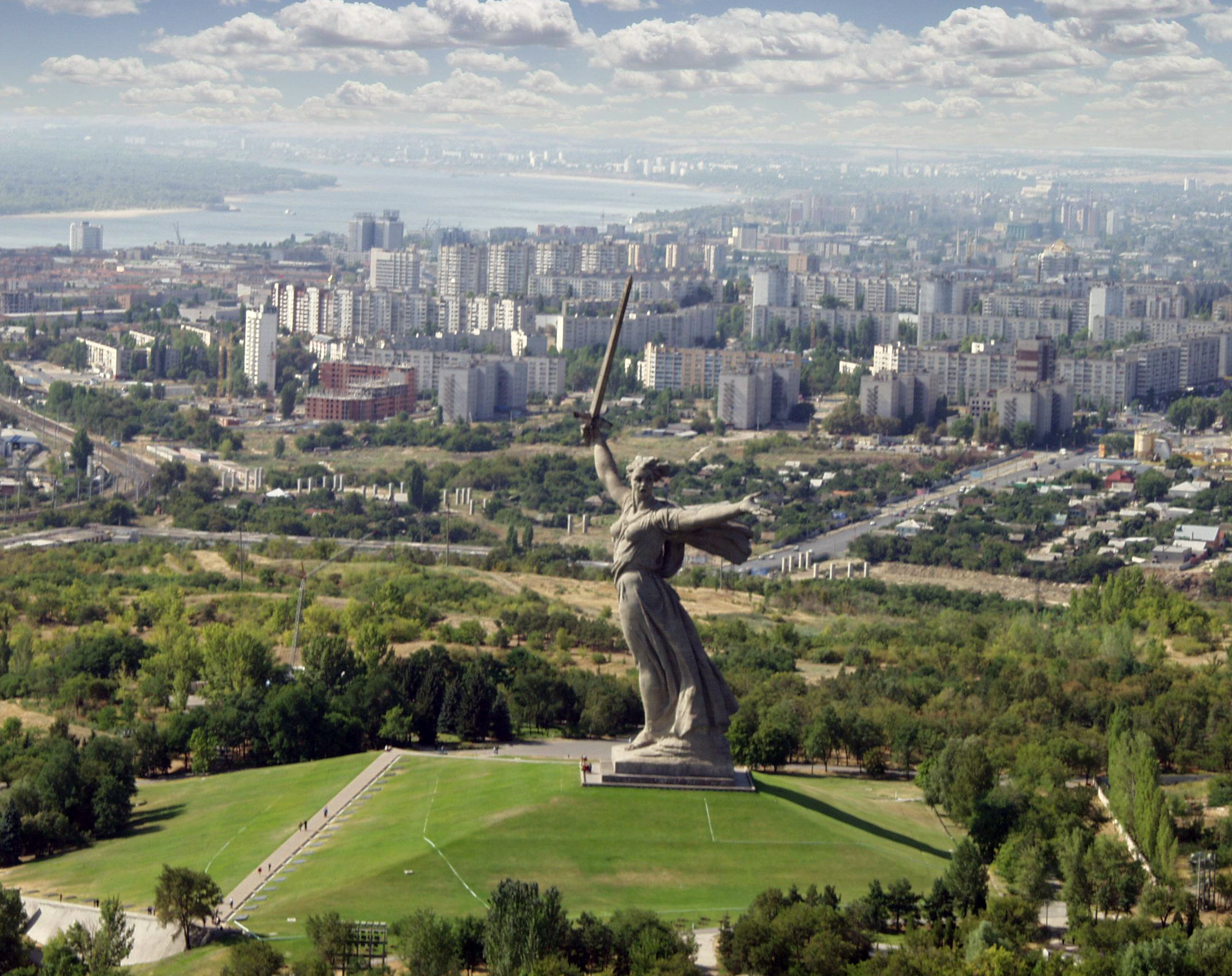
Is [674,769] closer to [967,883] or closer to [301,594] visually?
[967,883]

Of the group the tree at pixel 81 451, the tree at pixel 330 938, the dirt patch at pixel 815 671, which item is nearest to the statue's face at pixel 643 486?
the tree at pixel 330 938

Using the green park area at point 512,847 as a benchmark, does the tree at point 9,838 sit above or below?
below

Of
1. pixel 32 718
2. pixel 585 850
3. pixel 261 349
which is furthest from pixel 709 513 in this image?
pixel 261 349

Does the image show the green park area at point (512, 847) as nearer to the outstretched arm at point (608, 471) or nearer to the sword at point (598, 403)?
the outstretched arm at point (608, 471)

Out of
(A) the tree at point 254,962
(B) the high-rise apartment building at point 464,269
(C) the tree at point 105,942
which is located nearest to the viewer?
(A) the tree at point 254,962

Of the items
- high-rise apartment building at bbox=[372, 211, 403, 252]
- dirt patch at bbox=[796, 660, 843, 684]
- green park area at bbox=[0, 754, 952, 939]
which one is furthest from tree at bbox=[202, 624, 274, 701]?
high-rise apartment building at bbox=[372, 211, 403, 252]

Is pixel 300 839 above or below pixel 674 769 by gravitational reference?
below
